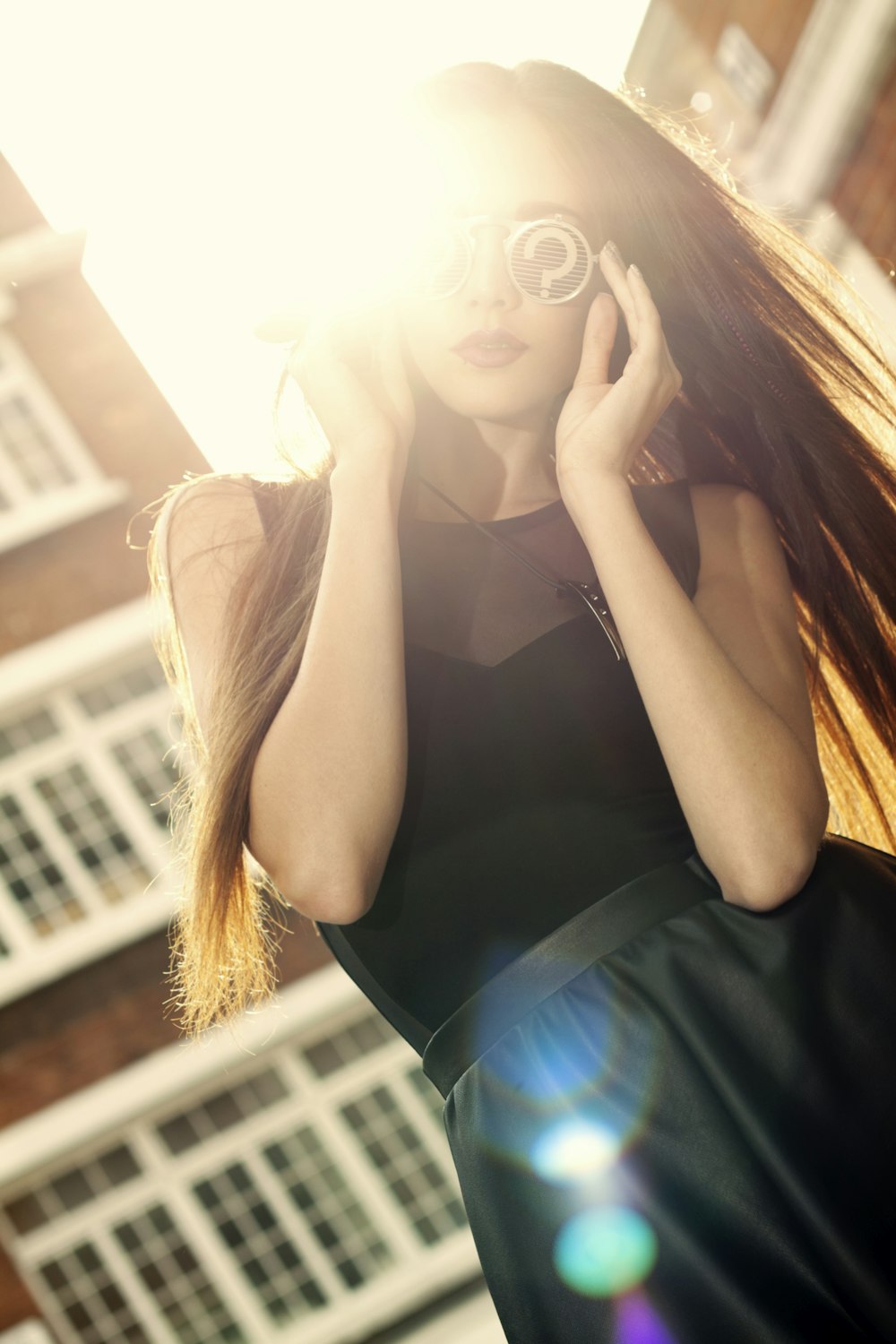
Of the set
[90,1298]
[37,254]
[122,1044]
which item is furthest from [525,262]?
[90,1298]

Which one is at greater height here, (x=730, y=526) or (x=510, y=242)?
(x=510, y=242)

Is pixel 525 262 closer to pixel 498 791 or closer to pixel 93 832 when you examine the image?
pixel 498 791

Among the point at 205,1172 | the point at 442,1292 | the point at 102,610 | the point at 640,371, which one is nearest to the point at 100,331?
the point at 102,610

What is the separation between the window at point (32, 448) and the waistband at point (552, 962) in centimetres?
962

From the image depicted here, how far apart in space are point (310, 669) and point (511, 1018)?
0.50m

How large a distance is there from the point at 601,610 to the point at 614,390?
0.31 metres

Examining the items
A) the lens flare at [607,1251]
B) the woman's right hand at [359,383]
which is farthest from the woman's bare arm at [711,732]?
the lens flare at [607,1251]

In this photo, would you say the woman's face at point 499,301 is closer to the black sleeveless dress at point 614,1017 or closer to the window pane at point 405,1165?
the black sleeveless dress at point 614,1017

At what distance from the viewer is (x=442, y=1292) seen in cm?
1033

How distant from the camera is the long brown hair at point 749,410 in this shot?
1902 millimetres

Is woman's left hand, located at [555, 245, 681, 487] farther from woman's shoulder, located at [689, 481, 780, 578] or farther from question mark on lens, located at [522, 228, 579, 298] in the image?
woman's shoulder, located at [689, 481, 780, 578]

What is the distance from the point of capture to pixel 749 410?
198cm

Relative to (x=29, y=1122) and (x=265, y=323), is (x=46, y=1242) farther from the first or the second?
(x=265, y=323)

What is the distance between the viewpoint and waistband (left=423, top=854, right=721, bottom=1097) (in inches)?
56.2
